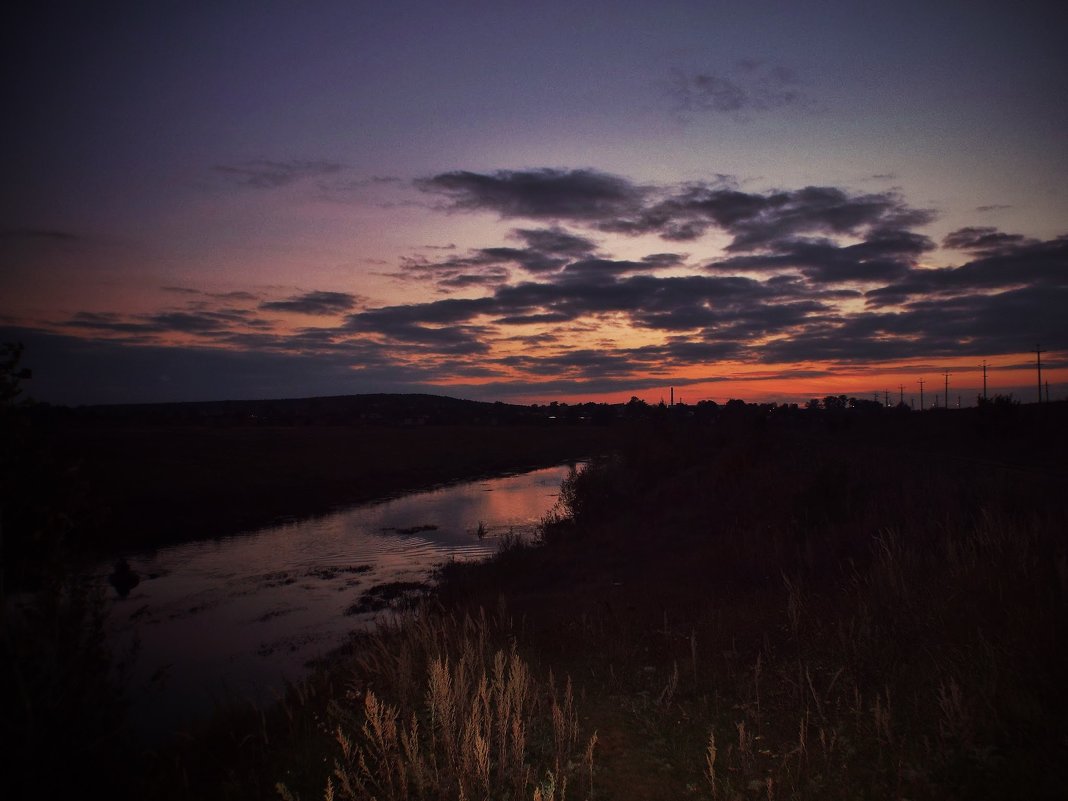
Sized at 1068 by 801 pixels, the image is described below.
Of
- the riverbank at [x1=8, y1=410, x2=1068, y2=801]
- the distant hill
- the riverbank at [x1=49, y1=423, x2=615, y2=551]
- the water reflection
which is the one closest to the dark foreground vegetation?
the riverbank at [x1=8, y1=410, x2=1068, y2=801]

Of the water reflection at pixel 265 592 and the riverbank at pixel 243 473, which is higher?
the riverbank at pixel 243 473

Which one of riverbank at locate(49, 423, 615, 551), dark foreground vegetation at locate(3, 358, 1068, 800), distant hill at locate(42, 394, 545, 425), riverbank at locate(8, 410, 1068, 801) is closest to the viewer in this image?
dark foreground vegetation at locate(3, 358, 1068, 800)

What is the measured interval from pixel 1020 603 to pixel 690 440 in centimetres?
2780

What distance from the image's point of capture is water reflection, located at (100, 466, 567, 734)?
1189cm

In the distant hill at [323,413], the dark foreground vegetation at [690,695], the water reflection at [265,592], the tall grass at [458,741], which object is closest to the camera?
the dark foreground vegetation at [690,695]

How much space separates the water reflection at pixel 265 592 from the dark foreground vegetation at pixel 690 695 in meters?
1.02

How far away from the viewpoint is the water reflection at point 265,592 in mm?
11891

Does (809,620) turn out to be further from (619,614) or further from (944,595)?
(619,614)

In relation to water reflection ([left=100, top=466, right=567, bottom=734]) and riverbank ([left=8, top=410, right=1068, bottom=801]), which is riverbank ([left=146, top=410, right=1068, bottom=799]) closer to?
riverbank ([left=8, top=410, right=1068, bottom=801])

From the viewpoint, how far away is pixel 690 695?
24.1ft

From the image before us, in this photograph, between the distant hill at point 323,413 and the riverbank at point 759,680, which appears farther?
the distant hill at point 323,413

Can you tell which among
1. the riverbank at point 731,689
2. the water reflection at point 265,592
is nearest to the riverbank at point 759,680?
the riverbank at point 731,689

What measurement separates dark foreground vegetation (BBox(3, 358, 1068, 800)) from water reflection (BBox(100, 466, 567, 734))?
102 cm

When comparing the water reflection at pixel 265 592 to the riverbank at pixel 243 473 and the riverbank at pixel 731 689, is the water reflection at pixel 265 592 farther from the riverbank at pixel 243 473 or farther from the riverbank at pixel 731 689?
the riverbank at pixel 243 473
